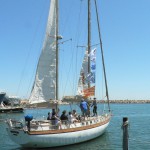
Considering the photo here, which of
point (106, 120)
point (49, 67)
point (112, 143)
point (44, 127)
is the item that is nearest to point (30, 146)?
point (44, 127)

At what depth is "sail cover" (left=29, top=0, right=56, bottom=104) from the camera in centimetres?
2339

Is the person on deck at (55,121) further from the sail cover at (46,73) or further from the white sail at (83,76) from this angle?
the white sail at (83,76)

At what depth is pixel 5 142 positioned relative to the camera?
1047 inches

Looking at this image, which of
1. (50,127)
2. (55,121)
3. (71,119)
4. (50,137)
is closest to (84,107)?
(71,119)

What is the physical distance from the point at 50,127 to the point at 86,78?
9124 millimetres

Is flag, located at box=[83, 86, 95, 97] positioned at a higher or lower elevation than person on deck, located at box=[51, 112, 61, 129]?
higher

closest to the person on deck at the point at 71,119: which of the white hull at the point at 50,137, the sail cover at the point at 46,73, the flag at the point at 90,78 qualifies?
the white hull at the point at 50,137

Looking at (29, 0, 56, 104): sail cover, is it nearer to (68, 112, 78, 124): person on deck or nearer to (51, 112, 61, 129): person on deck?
(51, 112, 61, 129): person on deck

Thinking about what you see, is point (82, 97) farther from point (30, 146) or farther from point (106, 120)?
point (30, 146)

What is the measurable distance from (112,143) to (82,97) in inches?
198

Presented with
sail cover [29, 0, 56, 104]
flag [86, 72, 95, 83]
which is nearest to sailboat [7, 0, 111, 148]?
sail cover [29, 0, 56, 104]

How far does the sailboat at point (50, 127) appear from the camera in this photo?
20844 mm

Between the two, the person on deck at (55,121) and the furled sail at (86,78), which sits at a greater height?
the furled sail at (86,78)

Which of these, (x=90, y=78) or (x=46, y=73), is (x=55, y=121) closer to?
(x=46, y=73)
